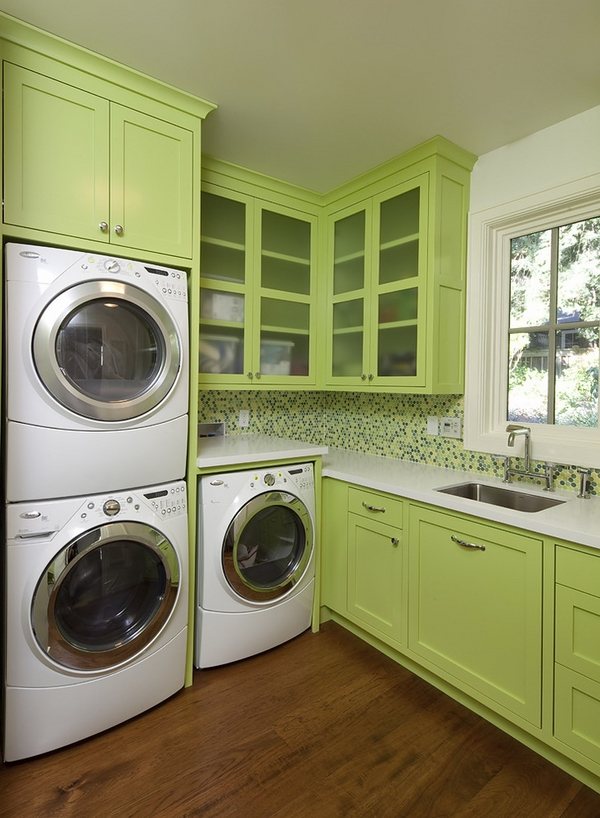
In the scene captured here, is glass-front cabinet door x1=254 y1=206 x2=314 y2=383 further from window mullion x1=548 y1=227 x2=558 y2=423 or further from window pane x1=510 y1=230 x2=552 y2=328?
window mullion x1=548 y1=227 x2=558 y2=423

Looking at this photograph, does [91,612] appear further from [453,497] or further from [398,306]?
[398,306]

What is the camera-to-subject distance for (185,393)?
1.89 metres

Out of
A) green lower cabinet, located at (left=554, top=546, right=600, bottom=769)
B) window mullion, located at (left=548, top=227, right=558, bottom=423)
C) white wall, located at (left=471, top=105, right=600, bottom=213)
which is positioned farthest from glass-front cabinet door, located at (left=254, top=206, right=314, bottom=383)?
green lower cabinet, located at (left=554, top=546, right=600, bottom=769)

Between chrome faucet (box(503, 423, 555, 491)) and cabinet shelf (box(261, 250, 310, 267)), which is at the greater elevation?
cabinet shelf (box(261, 250, 310, 267))

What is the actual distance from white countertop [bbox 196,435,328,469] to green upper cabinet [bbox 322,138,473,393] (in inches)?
21.8

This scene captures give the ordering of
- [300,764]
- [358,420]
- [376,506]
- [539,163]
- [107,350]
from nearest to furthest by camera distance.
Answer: [300,764] → [107,350] → [539,163] → [376,506] → [358,420]

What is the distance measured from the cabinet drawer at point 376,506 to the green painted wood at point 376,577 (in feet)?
0.09

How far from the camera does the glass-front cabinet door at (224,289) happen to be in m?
2.39

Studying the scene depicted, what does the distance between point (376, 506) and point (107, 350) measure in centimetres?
138

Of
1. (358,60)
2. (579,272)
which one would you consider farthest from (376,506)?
(358,60)

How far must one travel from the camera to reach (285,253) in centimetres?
271

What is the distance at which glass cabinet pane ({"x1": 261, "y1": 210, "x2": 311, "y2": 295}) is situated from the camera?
2.62 m

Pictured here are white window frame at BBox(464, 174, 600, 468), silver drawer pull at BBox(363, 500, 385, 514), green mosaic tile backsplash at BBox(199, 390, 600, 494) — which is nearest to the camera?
silver drawer pull at BBox(363, 500, 385, 514)

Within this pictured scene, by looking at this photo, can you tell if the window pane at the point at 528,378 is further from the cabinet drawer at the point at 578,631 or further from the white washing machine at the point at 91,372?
the white washing machine at the point at 91,372
